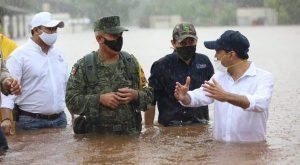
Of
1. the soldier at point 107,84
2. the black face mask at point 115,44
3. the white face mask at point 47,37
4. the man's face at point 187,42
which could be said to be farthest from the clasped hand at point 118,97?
the white face mask at point 47,37

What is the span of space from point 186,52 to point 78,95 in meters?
1.29

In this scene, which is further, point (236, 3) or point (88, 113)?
point (236, 3)

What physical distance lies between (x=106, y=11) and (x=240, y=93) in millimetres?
75786

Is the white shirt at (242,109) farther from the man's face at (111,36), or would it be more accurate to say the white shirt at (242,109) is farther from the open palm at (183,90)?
the man's face at (111,36)

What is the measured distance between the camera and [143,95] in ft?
21.0

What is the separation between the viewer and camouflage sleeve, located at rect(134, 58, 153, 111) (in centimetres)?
636

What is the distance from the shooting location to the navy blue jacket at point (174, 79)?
709 centimetres

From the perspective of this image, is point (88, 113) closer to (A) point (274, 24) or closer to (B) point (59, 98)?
(B) point (59, 98)

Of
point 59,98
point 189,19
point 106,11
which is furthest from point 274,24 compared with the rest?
point 59,98

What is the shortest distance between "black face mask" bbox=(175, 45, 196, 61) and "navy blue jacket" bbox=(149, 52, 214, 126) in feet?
0.24

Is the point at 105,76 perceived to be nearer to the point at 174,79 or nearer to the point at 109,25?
the point at 109,25

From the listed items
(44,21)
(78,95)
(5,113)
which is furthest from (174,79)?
(5,113)

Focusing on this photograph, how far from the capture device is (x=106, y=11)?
8088 cm

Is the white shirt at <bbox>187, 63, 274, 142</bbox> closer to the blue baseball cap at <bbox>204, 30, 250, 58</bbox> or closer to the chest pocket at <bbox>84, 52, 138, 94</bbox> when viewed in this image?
the blue baseball cap at <bbox>204, 30, 250, 58</bbox>
